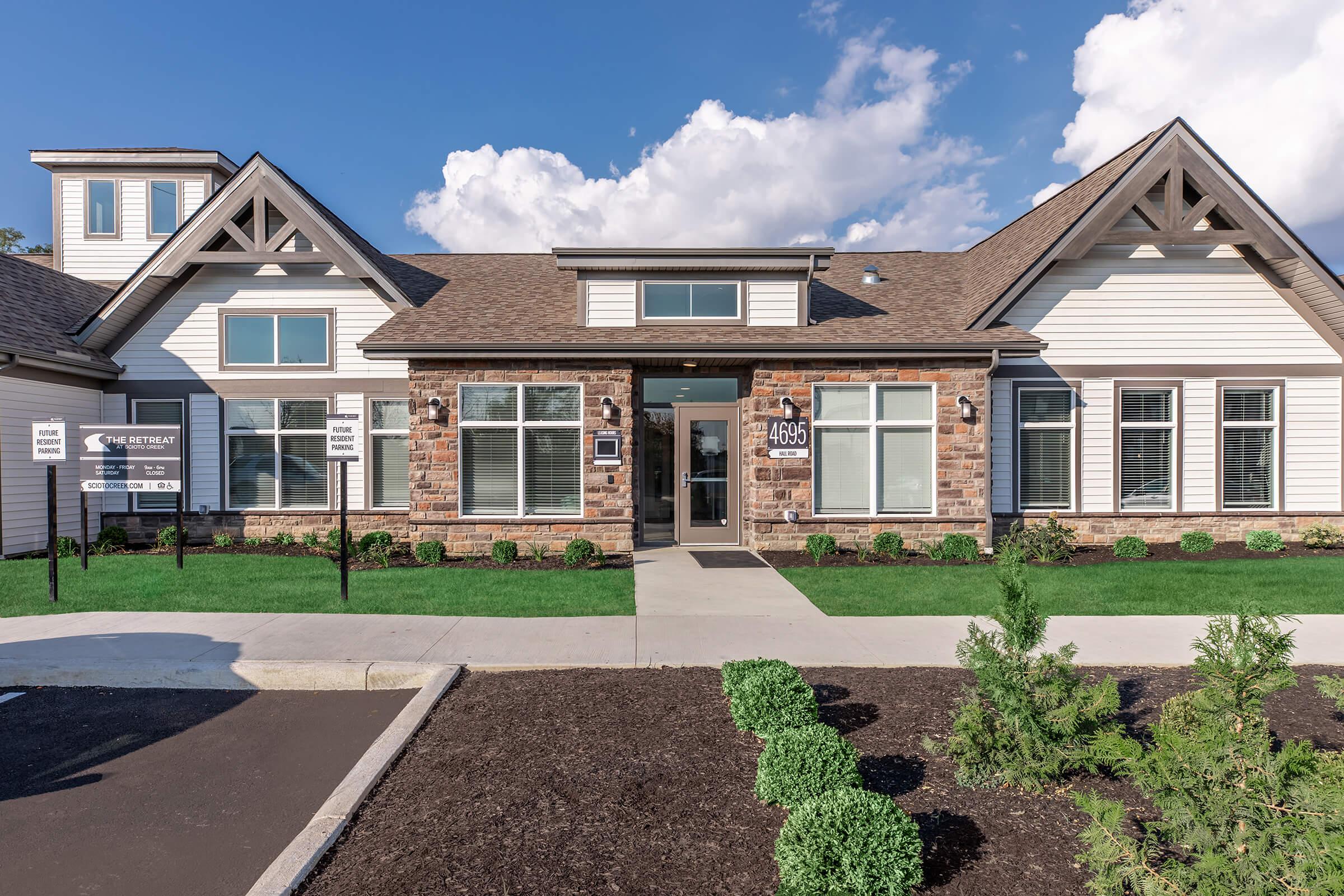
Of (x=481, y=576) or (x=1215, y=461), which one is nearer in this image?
(x=481, y=576)

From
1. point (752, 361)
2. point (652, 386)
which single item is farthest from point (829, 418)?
point (652, 386)

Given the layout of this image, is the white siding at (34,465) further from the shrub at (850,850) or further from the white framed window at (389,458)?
the shrub at (850,850)

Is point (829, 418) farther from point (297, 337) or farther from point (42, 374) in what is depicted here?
point (42, 374)

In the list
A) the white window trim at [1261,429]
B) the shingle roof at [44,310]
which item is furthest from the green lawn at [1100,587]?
the shingle roof at [44,310]

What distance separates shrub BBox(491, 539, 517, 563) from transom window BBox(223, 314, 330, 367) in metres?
5.42

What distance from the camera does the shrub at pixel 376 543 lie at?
35.6ft

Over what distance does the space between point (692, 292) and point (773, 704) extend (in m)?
8.81

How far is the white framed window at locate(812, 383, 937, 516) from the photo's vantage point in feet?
37.3

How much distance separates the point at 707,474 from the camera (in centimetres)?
1224

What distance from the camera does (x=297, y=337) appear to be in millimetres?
12609

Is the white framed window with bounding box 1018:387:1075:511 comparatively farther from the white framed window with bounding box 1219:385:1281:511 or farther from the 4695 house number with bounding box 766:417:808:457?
the 4695 house number with bounding box 766:417:808:457

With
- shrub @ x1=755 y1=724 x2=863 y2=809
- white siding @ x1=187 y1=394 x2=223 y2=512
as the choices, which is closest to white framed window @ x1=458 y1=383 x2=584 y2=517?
white siding @ x1=187 y1=394 x2=223 y2=512

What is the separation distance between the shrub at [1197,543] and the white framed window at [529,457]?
10.4 metres

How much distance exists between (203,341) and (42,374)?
238cm
